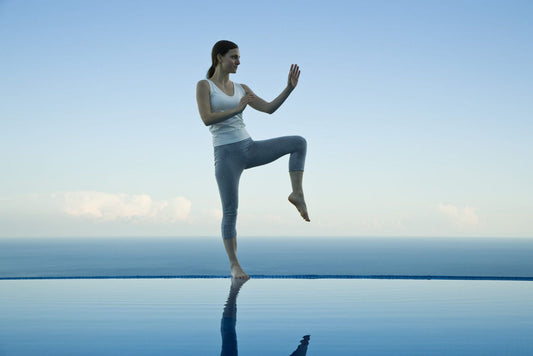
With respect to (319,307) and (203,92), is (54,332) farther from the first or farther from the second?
(203,92)

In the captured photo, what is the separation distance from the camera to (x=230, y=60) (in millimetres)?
4336

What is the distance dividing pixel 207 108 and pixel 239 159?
0.53 m

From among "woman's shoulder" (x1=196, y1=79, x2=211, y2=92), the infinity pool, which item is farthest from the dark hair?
the infinity pool

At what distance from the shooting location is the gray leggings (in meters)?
4.26

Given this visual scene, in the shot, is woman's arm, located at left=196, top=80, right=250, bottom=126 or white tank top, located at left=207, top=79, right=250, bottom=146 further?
white tank top, located at left=207, top=79, right=250, bottom=146

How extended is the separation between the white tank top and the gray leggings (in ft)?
0.18

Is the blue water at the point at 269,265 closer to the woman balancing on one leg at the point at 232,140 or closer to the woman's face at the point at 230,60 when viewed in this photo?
the woman balancing on one leg at the point at 232,140

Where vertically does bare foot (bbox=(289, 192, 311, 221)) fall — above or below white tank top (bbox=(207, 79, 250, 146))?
below

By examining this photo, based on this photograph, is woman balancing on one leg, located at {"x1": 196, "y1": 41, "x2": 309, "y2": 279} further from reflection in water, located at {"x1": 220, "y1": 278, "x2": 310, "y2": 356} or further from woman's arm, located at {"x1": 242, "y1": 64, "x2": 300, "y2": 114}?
reflection in water, located at {"x1": 220, "y1": 278, "x2": 310, "y2": 356}

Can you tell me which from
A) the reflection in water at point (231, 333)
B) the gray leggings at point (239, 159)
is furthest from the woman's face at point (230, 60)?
the reflection in water at point (231, 333)

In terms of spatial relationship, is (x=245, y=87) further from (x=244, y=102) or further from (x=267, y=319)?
(x=267, y=319)

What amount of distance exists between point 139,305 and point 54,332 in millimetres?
809

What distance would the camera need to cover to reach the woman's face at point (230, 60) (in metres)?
4.34

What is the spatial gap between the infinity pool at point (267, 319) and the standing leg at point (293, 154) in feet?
2.40
